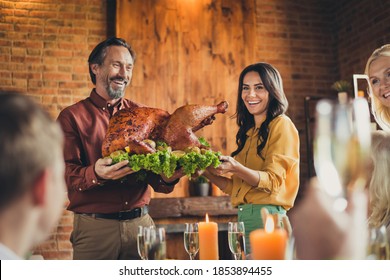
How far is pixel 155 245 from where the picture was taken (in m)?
1.17

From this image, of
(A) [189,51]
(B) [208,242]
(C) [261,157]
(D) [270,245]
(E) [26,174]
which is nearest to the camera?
(E) [26,174]

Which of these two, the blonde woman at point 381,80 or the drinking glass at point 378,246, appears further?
the blonde woman at point 381,80

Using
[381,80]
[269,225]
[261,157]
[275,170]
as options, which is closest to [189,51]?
[261,157]

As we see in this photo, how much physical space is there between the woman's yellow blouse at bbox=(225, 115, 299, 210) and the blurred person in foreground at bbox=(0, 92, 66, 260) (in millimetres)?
1157

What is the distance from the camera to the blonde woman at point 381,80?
58.2 inches

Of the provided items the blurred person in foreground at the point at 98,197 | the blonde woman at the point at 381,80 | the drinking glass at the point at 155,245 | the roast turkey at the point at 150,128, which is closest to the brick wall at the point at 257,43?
the blurred person in foreground at the point at 98,197

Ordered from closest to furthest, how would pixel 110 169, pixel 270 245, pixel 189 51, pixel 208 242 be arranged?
pixel 270 245 < pixel 208 242 < pixel 110 169 < pixel 189 51

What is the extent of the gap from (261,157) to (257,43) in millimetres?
2496

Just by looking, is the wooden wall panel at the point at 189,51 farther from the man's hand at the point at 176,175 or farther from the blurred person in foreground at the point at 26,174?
the blurred person in foreground at the point at 26,174

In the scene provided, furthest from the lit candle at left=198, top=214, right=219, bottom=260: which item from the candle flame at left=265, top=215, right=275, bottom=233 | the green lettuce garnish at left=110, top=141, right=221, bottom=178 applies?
the candle flame at left=265, top=215, right=275, bottom=233

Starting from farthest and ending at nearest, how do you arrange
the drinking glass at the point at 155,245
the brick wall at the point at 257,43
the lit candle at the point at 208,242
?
the brick wall at the point at 257,43
the lit candle at the point at 208,242
the drinking glass at the point at 155,245

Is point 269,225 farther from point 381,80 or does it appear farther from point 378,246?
point 381,80

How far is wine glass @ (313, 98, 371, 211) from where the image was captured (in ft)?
1.10

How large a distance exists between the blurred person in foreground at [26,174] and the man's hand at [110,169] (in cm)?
97
